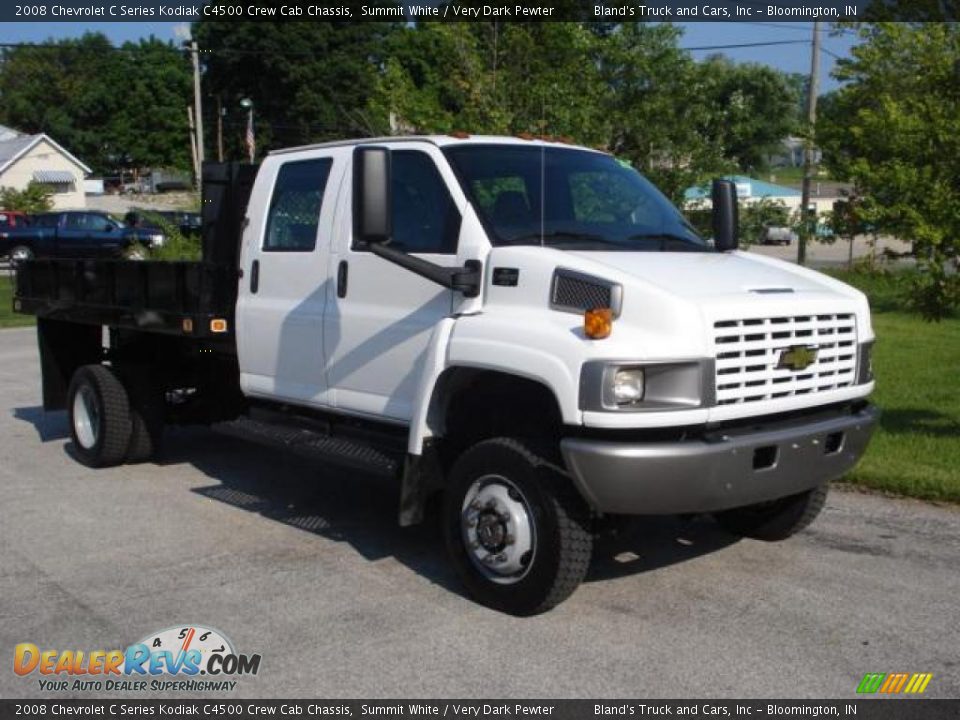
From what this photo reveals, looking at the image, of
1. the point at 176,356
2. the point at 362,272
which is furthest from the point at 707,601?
the point at 176,356

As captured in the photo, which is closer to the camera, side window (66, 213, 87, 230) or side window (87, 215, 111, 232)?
side window (87, 215, 111, 232)

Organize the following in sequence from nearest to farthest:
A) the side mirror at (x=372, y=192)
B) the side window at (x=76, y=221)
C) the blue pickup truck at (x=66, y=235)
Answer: the side mirror at (x=372, y=192) → the blue pickup truck at (x=66, y=235) → the side window at (x=76, y=221)

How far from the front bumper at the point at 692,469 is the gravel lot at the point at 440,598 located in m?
0.62

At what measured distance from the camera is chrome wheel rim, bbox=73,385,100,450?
27.6 feet

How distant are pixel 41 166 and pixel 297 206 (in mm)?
60690

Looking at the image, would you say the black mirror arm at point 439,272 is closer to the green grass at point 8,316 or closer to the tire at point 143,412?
the tire at point 143,412

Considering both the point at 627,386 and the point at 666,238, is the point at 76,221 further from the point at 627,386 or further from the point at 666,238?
the point at 627,386

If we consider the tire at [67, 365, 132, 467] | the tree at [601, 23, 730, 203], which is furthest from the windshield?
the tree at [601, 23, 730, 203]

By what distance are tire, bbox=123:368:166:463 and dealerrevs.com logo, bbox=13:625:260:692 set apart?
356 cm

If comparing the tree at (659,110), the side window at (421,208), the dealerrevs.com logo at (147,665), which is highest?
the tree at (659,110)

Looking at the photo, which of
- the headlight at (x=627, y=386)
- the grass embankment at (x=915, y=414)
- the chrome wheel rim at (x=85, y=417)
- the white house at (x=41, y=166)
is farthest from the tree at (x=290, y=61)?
the headlight at (x=627, y=386)

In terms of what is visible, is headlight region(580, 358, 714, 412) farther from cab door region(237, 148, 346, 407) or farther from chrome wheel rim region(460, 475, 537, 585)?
cab door region(237, 148, 346, 407)

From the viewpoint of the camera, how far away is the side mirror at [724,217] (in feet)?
20.5
